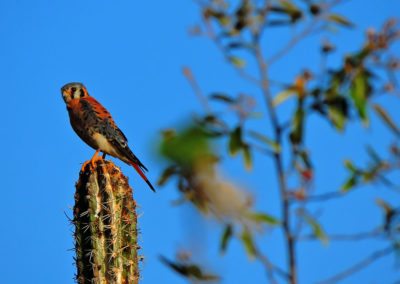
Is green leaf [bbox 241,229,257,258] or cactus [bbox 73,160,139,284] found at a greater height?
cactus [bbox 73,160,139,284]

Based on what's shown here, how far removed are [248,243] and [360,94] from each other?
1.44 ft

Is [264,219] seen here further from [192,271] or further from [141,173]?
[141,173]

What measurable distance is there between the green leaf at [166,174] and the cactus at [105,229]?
3.46 metres

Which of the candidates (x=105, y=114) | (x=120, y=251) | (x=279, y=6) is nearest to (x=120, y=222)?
(x=120, y=251)

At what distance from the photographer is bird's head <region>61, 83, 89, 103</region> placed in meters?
8.01

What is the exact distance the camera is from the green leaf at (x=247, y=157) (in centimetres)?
210

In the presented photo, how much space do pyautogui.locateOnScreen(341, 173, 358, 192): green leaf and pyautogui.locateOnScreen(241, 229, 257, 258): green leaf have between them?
0.26 m

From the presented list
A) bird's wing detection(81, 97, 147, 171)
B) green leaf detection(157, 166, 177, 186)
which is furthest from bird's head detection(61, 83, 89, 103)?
green leaf detection(157, 166, 177, 186)

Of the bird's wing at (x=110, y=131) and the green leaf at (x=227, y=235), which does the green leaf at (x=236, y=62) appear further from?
the bird's wing at (x=110, y=131)

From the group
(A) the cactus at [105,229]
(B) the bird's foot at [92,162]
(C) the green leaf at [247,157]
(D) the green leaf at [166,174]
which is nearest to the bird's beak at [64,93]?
(B) the bird's foot at [92,162]

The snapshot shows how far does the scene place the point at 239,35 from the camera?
2.20 metres

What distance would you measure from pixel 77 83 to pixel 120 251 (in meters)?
2.77

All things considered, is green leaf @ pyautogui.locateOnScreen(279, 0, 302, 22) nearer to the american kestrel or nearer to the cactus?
the cactus

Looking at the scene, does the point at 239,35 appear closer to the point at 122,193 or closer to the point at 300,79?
the point at 300,79
